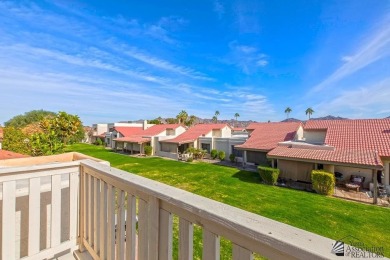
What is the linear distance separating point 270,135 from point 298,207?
1244cm

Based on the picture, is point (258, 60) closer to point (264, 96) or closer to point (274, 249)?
point (264, 96)

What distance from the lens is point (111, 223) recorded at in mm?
1908

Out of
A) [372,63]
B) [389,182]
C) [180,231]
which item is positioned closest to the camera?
[180,231]

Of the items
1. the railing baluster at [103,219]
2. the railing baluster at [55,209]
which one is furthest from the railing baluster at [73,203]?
the railing baluster at [103,219]

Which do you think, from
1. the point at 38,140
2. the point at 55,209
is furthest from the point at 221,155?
the point at 55,209

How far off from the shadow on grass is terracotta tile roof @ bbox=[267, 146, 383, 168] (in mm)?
2369

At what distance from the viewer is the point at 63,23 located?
8961 millimetres

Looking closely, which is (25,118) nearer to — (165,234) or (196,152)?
(196,152)

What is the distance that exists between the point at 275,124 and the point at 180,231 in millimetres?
25529

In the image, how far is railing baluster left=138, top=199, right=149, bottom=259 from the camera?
140 cm

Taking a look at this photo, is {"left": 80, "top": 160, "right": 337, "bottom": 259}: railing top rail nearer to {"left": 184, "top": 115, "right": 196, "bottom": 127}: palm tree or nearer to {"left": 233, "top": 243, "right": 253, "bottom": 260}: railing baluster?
{"left": 233, "top": 243, "right": 253, "bottom": 260}: railing baluster

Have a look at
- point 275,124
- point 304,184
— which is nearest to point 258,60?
point 275,124

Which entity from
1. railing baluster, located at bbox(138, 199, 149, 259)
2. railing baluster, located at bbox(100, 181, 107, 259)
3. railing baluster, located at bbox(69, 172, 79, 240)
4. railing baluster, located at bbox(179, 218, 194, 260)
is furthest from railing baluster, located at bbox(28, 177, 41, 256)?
railing baluster, located at bbox(179, 218, 194, 260)

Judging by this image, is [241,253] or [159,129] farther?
[159,129]
